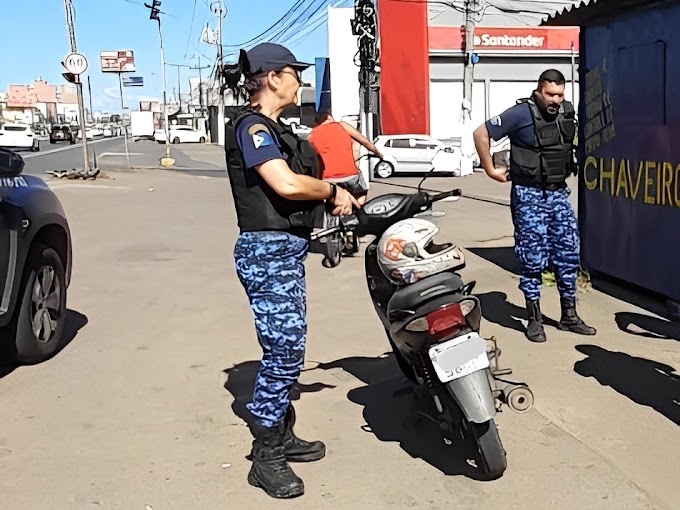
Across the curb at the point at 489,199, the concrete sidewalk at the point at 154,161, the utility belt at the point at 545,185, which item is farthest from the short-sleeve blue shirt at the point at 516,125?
the concrete sidewalk at the point at 154,161

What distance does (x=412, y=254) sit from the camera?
3756mm

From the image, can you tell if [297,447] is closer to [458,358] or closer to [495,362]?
[458,358]

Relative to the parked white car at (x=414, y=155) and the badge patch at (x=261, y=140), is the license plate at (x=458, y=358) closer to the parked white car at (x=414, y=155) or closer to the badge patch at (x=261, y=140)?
the badge patch at (x=261, y=140)

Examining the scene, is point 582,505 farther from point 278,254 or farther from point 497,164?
point 497,164

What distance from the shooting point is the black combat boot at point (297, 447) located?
3945 mm

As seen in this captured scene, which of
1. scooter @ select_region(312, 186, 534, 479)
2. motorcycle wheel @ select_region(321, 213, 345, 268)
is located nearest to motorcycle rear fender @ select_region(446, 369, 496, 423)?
scooter @ select_region(312, 186, 534, 479)

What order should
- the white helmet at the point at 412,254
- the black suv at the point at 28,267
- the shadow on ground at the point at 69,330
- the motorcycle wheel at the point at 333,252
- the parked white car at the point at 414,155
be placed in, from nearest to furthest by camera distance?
1. the white helmet at the point at 412,254
2. the black suv at the point at 28,267
3. the shadow on ground at the point at 69,330
4. the motorcycle wheel at the point at 333,252
5. the parked white car at the point at 414,155

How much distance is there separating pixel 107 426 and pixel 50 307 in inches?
65.1

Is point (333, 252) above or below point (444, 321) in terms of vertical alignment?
below

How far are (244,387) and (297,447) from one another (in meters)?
1.16

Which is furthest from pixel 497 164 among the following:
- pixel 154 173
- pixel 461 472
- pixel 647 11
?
pixel 154 173

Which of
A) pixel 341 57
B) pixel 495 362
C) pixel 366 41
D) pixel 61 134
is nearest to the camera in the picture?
pixel 495 362

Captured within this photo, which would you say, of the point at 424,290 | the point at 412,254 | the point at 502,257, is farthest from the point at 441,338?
the point at 502,257

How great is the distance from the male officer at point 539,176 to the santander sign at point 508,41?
27142mm
